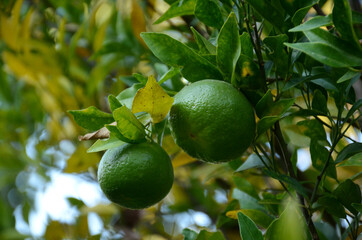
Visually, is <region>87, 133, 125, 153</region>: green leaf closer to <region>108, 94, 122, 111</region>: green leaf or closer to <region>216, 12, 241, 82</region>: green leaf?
<region>108, 94, 122, 111</region>: green leaf

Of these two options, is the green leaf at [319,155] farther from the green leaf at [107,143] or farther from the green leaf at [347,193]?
the green leaf at [107,143]

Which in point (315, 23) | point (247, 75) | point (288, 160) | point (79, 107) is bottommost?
point (79, 107)

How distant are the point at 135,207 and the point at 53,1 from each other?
4.11 feet

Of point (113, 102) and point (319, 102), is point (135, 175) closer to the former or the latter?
point (113, 102)

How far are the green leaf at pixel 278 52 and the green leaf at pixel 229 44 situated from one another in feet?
0.17

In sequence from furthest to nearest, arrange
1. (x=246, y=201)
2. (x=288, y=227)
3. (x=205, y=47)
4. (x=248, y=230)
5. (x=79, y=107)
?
(x=79, y=107) < (x=246, y=201) < (x=205, y=47) < (x=248, y=230) < (x=288, y=227)

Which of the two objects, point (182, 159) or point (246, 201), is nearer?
point (246, 201)

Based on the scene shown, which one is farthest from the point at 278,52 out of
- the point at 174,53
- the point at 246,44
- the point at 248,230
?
the point at 248,230

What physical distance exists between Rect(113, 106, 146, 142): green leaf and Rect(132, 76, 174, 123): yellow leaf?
0.07ft

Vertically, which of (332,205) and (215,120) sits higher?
(215,120)

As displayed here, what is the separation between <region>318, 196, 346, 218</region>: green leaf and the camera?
0.71 metres

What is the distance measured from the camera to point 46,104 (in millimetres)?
1485

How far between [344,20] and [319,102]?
20cm

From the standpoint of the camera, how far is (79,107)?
1.48m
